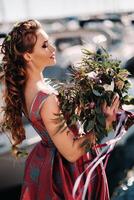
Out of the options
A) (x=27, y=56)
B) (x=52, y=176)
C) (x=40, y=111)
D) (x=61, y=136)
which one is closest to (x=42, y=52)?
(x=27, y=56)

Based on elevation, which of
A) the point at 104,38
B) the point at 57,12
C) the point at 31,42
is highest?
the point at 31,42

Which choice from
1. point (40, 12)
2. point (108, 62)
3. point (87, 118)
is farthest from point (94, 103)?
point (40, 12)

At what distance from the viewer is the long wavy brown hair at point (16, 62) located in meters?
2.36

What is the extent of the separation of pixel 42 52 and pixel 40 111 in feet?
0.89

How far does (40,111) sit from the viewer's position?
2.28 metres

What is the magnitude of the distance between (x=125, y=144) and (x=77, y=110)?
1.48m

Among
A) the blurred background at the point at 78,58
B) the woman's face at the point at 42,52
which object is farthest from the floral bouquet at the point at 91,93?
the blurred background at the point at 78,58

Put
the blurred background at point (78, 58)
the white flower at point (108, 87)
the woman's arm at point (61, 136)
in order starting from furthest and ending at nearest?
the blurred background at point (78, 58)
the white flower at point (108, 87)
the woman's arm at point (61, 136)

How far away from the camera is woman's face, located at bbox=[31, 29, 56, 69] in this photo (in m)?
2.37

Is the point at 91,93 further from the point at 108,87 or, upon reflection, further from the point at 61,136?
the point at 61,136

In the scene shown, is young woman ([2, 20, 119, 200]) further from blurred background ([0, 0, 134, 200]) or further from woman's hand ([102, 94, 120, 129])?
blurred background ([0, 0, 134, 200])

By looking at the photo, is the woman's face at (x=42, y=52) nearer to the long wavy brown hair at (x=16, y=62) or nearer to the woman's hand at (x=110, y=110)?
the long wavy brown hair at (x=16, y=62)

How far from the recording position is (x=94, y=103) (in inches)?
91.6

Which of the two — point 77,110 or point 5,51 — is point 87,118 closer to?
point 77,110
